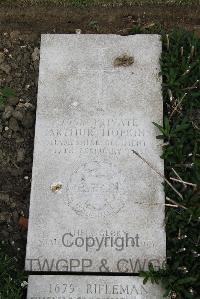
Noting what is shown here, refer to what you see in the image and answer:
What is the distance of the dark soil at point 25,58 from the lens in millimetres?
4309

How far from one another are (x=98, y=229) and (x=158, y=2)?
2405mm

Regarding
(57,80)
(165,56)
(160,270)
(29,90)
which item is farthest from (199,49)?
(160,270)

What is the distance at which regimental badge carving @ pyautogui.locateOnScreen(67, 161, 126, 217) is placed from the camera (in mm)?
4008

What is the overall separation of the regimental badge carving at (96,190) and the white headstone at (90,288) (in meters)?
0.51

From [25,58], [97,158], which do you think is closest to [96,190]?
[97,158]

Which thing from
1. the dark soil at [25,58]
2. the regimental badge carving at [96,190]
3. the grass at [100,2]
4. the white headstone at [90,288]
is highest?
the grass at [100,2]

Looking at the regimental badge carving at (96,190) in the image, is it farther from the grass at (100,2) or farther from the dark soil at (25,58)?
the grass at (100,2)

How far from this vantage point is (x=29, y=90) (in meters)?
4.66

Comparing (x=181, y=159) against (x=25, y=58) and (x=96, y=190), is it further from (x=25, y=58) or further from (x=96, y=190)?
(x=25, y=58)

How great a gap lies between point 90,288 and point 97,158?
1033 millimetres

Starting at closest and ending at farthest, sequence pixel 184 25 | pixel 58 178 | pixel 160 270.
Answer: pixel 160 270
pixel 58 178
pixel 184 25

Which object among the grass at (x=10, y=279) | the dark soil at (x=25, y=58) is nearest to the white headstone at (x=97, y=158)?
the grass at (x=10, y=279)

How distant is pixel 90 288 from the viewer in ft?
12.4

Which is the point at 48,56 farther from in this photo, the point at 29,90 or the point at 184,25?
the point at 184,25
